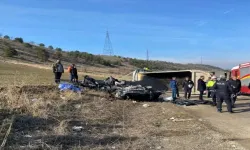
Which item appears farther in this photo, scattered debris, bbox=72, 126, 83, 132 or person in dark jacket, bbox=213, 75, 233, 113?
person in dark jacket, bbox=213, 75, 233, 113

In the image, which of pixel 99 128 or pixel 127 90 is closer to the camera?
pixel 99 128

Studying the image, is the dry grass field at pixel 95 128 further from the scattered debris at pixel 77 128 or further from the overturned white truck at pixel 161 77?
the overturned white truck at pixel 161 77

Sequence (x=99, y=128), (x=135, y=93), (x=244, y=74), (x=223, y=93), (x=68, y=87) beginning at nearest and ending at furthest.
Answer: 1. (x=99, y=128)
2. (x=223, y=93)
3. (x=68, y=87)
4. (x=135, y=93)
5. (x=244, y=74)

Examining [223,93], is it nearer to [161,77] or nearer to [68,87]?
[68,87]

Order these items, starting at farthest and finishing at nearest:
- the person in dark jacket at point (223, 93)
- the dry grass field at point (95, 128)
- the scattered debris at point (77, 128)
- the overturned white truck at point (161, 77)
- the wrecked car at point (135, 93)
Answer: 1. the overturned white truck at point (161, 77)
2. the wrecked car at point (135, 93)
3. the person in dark jacket at point (223, 93)
4. the scattered debris at point (77, 128)
5. the dry grass field at point (95, 128)

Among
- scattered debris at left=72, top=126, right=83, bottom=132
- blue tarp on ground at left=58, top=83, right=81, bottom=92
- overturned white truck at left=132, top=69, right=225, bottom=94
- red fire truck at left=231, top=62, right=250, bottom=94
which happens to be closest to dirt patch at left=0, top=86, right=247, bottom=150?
scattered debris at left=72, top=126, right=83, bottom=132

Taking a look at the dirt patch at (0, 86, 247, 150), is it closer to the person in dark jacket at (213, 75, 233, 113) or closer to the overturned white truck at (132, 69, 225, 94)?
the person in dark jacket at (213, 75, 233, 113)

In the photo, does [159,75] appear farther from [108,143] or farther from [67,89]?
[108,143]

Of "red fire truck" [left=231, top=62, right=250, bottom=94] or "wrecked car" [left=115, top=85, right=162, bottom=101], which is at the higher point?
"red fire truck" [left=231, top=62, right=250, bottom=94]

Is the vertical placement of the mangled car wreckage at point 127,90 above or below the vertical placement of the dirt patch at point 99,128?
above

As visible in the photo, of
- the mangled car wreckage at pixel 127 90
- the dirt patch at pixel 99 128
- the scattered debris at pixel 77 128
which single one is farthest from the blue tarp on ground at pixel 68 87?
the scattered debris at pixel 77 128

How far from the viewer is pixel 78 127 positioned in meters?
10.4

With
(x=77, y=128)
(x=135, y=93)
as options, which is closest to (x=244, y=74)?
(x=135, y=93)

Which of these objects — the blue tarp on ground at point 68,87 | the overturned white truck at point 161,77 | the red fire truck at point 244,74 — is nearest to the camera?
the blue tarp on ground at point 68,87
